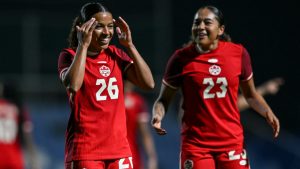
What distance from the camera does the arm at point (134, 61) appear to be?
7.15m

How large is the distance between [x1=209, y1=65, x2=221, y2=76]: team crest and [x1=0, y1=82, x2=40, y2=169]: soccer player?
2750mm

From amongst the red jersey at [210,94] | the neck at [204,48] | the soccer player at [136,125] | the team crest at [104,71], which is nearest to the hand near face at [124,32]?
the team crest at [104,71]

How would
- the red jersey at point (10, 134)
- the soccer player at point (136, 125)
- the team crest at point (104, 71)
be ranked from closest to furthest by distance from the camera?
1. the team crest at point (104, 71)
2. the red jersey at point (10, 134)
3. the soccer player at point (136, 125)

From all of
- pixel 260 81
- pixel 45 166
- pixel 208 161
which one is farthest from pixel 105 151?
pixel 260 81

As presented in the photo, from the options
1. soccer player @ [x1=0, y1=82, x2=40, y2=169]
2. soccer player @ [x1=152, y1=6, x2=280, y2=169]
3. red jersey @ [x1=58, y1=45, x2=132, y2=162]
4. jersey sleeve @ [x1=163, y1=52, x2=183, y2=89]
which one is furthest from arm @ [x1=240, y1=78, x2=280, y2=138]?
soccer player @ [x1=0, y1=82, x2=40, y2=169]

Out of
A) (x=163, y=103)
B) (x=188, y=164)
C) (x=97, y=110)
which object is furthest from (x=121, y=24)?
(x=188, y=164)

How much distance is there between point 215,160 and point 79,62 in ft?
5.84

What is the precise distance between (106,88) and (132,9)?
1014 centimetres

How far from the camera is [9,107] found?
10.2 metres

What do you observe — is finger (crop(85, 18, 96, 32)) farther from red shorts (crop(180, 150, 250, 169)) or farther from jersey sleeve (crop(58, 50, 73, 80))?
red shorts (crop(180, 150, 250, 169))

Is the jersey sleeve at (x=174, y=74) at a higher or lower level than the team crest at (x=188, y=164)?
higher

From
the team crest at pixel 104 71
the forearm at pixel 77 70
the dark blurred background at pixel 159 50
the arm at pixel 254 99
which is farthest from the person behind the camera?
the dark blurred background at pixel 159 50

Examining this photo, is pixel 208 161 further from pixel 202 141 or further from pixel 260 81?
pixel 260 81

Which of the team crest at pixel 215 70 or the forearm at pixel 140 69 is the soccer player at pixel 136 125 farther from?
the forearm at pixel 140 69
